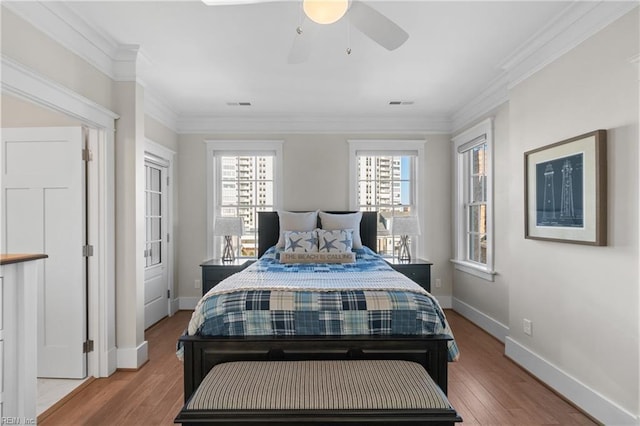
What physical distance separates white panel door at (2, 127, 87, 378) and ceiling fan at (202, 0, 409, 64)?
1.98 metres

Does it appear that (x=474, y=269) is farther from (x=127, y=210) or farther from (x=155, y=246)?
(x=155, y=246)

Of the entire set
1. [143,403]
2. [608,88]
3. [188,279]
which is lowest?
[143,403]

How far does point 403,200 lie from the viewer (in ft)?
16.7

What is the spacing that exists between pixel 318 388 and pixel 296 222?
2.79 m

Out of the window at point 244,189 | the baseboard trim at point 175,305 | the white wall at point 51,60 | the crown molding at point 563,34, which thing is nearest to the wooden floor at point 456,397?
the baseboard trim at point 175,305

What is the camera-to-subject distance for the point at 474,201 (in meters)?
4.47

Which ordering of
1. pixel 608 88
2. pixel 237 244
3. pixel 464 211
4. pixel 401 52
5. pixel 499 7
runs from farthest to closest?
pixel 237 244 < pixel 464 211 < pixel 401 52 < pixel 499 7 < pixel 608 88

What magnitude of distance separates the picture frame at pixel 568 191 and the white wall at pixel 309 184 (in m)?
1.99

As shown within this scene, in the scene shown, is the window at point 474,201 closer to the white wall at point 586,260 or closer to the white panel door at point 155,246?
the white wall at point 586,260

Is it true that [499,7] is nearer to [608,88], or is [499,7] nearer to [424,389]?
[608,88]

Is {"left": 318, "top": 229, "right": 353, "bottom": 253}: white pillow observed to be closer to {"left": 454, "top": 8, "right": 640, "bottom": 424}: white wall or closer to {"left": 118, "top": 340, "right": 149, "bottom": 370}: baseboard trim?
{"left": 454, "top": 8, "right": 640, "bottom": 424}: white wall

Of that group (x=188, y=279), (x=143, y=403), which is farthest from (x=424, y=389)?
(x=188, y=279)

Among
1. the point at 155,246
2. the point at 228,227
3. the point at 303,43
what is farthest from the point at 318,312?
the point at 155,246

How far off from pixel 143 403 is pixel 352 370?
1.59 meters
